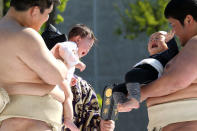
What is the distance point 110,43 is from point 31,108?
12012 mm

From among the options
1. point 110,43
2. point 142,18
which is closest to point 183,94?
point 142,18

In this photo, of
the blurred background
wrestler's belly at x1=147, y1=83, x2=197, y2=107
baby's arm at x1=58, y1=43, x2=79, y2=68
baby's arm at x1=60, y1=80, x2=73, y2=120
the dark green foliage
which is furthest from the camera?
the blurred background

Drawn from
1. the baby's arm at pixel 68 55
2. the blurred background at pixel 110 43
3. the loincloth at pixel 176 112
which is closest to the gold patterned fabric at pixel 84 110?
the baby's arm at pixel 68 55

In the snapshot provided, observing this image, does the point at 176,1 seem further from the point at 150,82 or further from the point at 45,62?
the point at 45,62

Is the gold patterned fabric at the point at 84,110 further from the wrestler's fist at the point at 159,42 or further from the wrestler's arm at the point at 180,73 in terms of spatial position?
the wrestler's arm at the point at 180,73

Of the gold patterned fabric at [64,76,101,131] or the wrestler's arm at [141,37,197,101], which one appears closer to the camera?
Answer: the wrestler's arm at [141,37,197,101]

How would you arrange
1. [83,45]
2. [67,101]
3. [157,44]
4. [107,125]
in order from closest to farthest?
[67,101] → [157,44] → [107,125] → [83,45]

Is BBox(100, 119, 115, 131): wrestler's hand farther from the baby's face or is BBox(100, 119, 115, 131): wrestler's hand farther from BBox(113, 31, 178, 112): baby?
BBox(113, 31, 178, 112): baby

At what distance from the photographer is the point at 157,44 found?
353 cm

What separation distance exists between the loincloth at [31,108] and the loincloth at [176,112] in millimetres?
658

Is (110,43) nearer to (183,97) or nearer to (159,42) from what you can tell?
(159,42)

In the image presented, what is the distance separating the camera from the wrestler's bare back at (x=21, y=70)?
3023 mm

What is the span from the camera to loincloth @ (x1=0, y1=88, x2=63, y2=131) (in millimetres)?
3141

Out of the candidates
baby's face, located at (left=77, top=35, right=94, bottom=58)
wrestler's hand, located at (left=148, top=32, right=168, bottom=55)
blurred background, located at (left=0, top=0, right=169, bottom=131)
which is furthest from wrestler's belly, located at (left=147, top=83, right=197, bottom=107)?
Answer: blurred background, located at (left=0, top=0, right=169, bottom=131)
